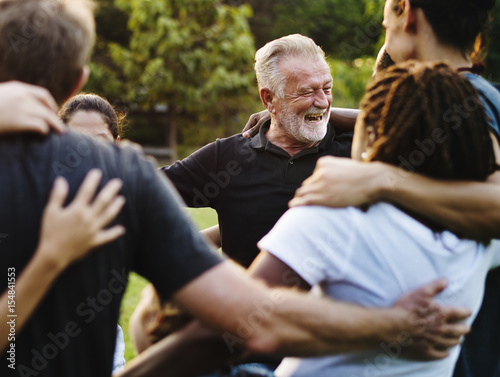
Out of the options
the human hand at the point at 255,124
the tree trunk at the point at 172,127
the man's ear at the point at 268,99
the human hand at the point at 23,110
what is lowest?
the tree trunk at the point at 172,127

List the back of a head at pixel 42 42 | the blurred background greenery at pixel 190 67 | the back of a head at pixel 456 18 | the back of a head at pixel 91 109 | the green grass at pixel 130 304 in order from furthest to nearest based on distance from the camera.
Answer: the blurred background greenery at pixel 190 67 < the green grass at pixel 130 304 < the back of a head at pixel 91 109 < the back of a head at pixel 456 18 < the back of a head at pixel 42 42

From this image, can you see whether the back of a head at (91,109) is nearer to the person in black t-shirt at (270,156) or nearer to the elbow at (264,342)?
the person in black t-shirt at (270,156)

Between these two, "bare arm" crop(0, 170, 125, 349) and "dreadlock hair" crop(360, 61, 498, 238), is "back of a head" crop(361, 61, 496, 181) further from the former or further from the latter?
"bare arm" crop(0, 170, 125, 349)

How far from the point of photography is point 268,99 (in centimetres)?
384

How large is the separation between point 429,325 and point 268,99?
8.25ft

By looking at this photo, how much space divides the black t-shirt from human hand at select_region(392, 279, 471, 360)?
21.5 inches

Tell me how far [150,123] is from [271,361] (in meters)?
28.4

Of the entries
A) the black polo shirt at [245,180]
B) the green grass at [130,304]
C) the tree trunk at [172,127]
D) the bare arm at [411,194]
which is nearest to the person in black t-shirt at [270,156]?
the black polo shirt at [245,180]

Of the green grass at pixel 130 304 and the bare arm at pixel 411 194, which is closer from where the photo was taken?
the bare arm at pixel 411 194

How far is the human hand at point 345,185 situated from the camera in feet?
5.21

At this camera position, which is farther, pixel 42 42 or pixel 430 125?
pixel 430 125
